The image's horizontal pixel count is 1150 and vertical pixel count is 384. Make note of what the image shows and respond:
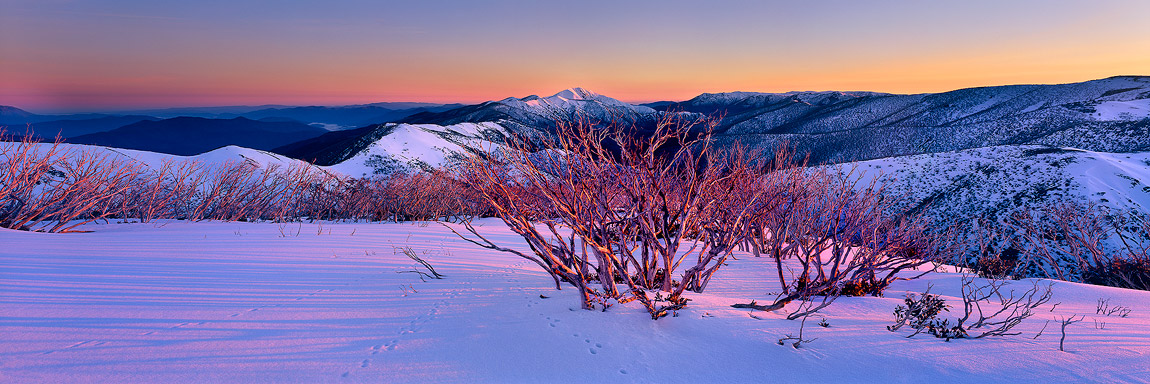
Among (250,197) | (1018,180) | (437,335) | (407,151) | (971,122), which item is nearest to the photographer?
(437,335)

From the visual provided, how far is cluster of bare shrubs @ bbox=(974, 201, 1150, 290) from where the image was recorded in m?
10.1

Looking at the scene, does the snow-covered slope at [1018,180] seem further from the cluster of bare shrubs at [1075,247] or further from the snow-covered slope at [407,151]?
the snow-covered slope at [407,151]

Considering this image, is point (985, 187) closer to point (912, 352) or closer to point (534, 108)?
point (912, 352)

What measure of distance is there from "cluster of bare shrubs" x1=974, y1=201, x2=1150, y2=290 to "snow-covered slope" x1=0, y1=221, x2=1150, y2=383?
5353 millimetres

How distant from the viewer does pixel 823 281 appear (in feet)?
18.2

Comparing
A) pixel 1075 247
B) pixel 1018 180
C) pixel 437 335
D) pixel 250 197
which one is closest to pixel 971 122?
pixel 1018 180

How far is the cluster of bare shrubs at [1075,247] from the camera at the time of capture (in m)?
10.1

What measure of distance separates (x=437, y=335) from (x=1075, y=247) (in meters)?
17.1

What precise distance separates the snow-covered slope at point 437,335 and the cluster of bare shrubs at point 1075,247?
535cm

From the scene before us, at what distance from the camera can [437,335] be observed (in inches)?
149

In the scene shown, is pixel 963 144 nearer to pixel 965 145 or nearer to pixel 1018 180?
pixel 965 145

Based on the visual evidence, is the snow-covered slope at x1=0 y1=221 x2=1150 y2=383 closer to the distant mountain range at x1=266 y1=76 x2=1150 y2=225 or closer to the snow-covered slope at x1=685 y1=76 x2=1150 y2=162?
the distant mountain range at x1=266 y1=76 x2=1150 y2=225

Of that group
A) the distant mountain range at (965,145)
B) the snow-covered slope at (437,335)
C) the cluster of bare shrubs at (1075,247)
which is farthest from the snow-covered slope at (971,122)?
the cluster of bare shrubs at (1075,247)

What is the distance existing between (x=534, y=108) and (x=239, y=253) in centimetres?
16117
